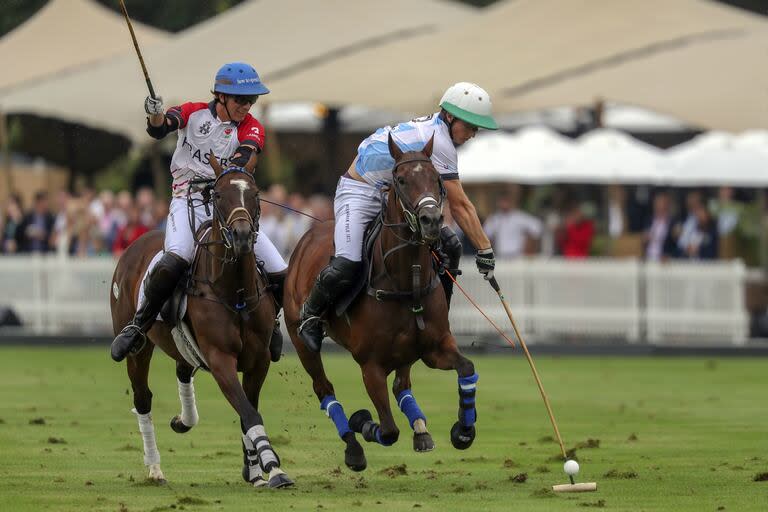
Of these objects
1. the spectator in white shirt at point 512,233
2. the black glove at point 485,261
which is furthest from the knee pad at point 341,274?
the spectator in white shirt at point 512,233

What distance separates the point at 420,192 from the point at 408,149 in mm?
736

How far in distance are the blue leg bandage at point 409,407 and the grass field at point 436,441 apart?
43cm

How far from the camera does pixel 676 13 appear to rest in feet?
86.6

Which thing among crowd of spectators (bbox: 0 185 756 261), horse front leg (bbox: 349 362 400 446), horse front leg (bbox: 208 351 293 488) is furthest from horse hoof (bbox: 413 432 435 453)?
crowd of spectators (bbox: 0 185 756 261)

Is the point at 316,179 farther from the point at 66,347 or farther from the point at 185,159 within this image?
the point at 185,159

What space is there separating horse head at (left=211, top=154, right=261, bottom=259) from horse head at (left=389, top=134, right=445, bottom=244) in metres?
0.88

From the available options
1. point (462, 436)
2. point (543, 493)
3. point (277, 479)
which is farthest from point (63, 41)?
point (543, 493)

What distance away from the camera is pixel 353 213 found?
11359 mm

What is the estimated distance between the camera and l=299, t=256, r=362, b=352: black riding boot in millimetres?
11055

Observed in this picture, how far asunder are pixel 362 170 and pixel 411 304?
3.87 feet

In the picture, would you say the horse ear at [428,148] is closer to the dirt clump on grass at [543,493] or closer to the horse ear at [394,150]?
the horse ear at [394,150]

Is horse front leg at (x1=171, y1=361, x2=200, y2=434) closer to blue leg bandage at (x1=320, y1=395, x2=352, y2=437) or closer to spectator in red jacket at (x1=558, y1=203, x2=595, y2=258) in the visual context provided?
blue leg bandage at (x1=320, y1=395, x2=352, y2=437)

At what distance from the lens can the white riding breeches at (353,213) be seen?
11188 millimetres

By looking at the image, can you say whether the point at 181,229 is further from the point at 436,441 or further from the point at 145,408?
the point at 436,441
